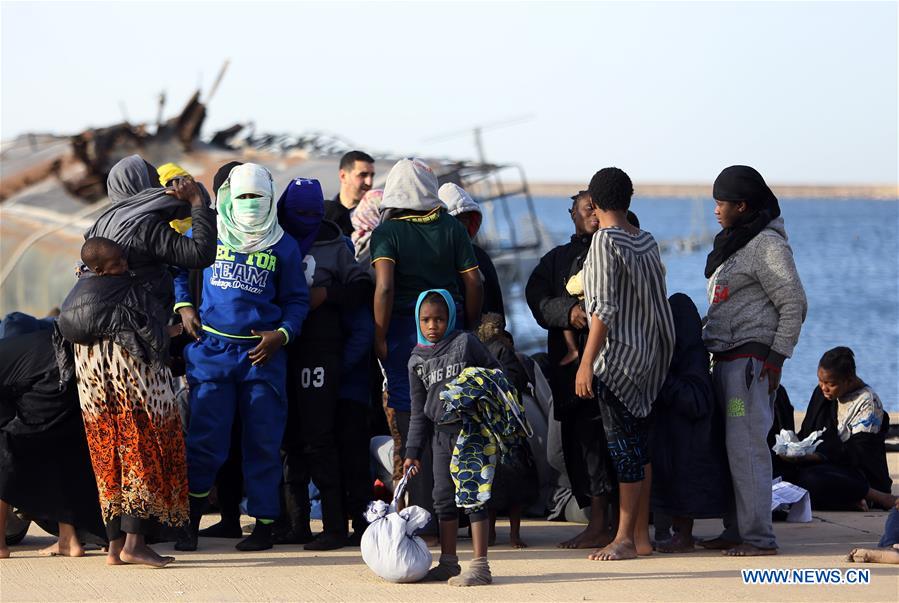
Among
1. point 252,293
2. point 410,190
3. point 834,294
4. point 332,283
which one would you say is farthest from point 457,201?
point 834,294

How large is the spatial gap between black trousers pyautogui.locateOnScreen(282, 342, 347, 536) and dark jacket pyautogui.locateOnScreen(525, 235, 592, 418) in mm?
1131

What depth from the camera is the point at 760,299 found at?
22.2ft

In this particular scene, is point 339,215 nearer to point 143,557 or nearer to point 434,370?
point 434,370

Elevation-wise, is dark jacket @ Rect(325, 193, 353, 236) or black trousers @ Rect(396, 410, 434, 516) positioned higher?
dark jacket @ Rect(325, 193, 353, 236)

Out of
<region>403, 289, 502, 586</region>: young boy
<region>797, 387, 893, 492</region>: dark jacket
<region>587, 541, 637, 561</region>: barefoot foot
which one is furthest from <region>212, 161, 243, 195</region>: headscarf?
<region>797, 387, 893, 492</region>: dark jacket

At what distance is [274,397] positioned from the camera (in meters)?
6.80

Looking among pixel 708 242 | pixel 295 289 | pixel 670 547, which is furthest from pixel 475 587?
pixel 708 242

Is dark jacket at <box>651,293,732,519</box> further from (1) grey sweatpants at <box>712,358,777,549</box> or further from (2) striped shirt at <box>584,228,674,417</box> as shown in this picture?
(2) striped shirt at <box>584,228,674,417</box>

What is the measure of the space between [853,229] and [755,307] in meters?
114

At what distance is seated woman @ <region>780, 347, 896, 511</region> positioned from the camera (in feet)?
27.5

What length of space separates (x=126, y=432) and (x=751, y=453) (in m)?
3.10

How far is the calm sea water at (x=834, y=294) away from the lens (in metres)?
27.4

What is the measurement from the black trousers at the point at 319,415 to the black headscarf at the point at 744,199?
84.5 inches

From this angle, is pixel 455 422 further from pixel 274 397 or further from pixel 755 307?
pixel 755 307
